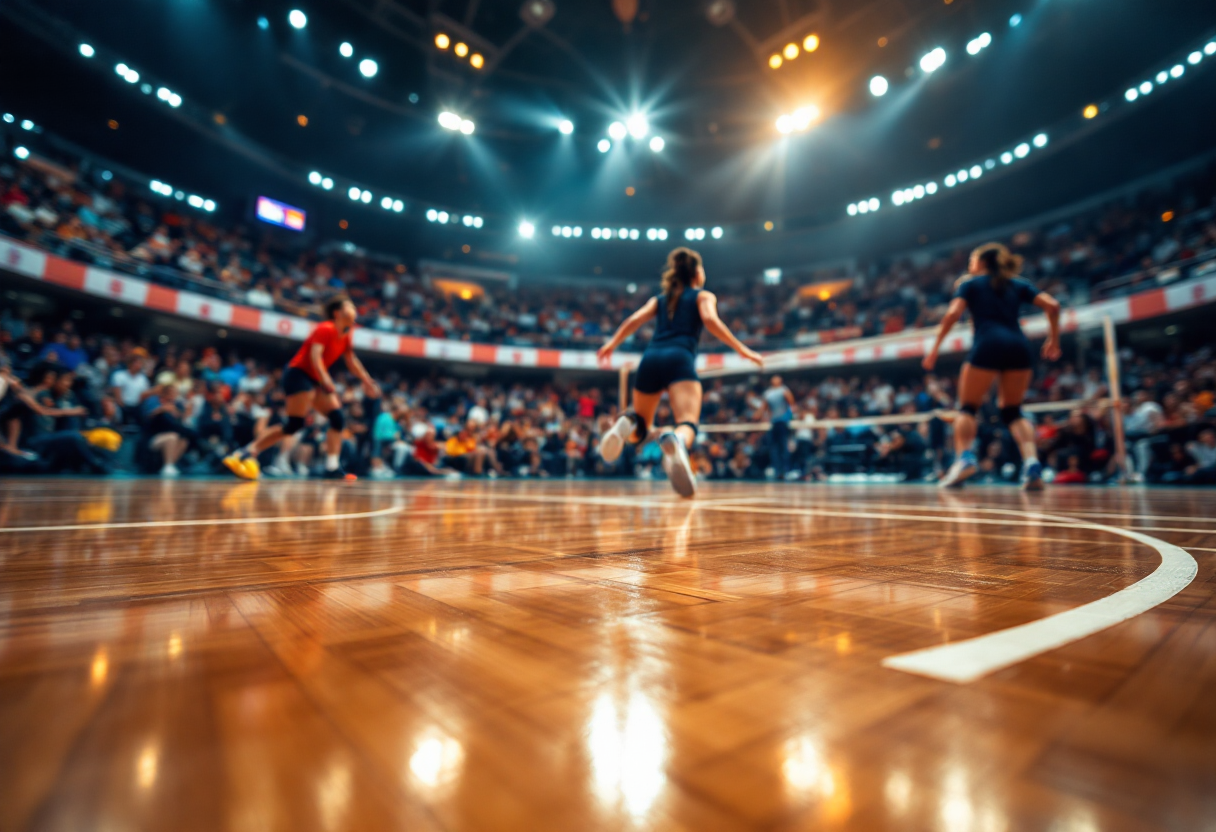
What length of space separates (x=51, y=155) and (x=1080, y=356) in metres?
15.7

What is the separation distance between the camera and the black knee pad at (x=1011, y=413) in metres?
2.60

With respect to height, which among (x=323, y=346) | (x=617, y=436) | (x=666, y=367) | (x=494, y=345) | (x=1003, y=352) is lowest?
(x=617, y=436)

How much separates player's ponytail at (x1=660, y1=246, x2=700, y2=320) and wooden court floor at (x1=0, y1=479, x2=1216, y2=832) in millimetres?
1688

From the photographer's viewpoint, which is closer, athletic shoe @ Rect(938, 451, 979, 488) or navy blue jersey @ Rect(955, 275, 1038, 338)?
navy blue jersey @ Rect(955, 275, 1038, 338)

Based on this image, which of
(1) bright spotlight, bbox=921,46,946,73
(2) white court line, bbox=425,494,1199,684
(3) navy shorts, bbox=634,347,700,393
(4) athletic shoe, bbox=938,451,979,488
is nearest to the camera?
(2) white court line, bbox=425,494,1199,684

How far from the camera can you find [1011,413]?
261 centimetres

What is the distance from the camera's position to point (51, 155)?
26.1 feet

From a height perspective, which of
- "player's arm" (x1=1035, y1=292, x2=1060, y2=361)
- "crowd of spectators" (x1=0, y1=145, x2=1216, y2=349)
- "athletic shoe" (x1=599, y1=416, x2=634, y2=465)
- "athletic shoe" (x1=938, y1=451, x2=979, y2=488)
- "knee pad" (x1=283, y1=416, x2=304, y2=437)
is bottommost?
"athletic shoe" (x1=938, y1=451, x2=979, y2=488)

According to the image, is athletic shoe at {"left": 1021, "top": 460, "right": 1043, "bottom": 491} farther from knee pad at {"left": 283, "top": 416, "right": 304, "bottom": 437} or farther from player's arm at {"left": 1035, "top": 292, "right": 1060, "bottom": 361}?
knee pad at {"left": 283, "top": 416, "right": 304, "bottom": 437}

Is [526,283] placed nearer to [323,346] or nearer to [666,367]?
[323,346]

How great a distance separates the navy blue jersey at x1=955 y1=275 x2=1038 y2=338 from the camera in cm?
246

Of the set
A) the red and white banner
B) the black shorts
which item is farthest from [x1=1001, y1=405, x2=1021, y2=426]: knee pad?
the black shorts

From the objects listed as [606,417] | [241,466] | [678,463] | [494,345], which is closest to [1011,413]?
[678,463]

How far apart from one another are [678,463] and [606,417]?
518 cm
